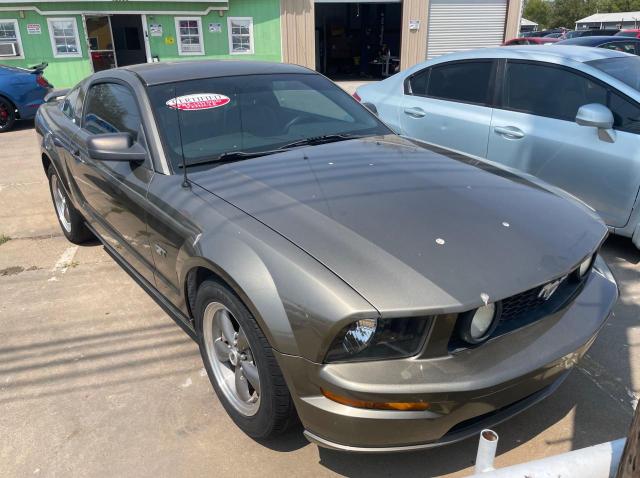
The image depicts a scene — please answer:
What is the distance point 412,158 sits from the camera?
293 centimetres

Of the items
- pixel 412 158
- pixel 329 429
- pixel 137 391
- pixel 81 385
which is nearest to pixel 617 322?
pixel 412 158

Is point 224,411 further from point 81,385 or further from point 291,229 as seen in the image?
point 291,229

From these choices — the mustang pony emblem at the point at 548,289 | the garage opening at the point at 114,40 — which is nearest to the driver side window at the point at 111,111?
the mustang pony emblem at the point at 548,289

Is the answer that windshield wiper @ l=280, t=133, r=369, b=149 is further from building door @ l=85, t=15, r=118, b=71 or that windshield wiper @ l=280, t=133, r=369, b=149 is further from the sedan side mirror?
building door @ l=85, t=15, r=118, b=71

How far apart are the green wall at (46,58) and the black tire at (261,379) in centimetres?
1621

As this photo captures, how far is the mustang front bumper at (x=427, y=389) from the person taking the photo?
5.73 feet

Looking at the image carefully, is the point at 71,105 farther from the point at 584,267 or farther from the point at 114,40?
A: the point at 114,40

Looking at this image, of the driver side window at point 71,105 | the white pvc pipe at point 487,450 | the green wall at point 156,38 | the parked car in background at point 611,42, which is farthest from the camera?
the green wall at point 156,38

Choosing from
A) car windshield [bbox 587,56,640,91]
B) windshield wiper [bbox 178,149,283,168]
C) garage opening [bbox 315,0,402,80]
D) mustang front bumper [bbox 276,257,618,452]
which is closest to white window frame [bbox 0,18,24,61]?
garage opening [bbox 315,0,402,80]

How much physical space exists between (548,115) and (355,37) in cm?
2089

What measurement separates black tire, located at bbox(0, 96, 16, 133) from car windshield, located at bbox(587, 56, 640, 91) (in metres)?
10.8

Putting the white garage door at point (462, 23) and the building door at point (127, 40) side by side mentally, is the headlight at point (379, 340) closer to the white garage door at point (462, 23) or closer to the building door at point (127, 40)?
the building door at point (127, 40)

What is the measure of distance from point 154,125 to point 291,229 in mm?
1261

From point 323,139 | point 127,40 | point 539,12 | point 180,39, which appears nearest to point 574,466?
point 323,139
